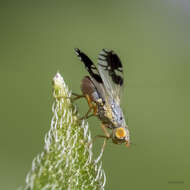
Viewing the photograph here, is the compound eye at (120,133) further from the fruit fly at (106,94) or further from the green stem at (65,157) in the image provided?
the green stem at (65,157)

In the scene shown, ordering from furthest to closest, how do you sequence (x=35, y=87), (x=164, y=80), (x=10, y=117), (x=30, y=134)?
(x=164, y=80)
(x=35, y=87)
(x=10, y=117)
(x=30, y=134)

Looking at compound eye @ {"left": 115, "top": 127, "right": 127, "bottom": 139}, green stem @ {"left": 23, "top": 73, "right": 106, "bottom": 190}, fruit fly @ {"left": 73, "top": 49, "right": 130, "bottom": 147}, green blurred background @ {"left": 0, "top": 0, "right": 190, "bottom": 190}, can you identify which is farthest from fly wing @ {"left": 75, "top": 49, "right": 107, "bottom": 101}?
green blurred background @ {"left": 0, "top": 0, "right": 190, "bottom": 190}

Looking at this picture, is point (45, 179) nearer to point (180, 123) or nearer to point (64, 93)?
point (64, 93)

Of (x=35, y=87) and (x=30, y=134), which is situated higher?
(x=35, y=87)

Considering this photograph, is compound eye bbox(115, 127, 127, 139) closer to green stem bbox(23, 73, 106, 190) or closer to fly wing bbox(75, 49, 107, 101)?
fly wing bbox(75, 49, 107, 101)

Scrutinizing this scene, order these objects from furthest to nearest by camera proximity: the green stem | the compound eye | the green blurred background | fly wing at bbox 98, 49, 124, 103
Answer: the green blurred background → fly wing at bbox 98, 49, 124, 103 → the compound eye → the green stem

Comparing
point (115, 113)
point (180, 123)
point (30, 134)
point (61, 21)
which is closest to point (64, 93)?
point (115, 113)

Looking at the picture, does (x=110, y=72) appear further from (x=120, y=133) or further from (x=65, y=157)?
(x=65, y=157)
